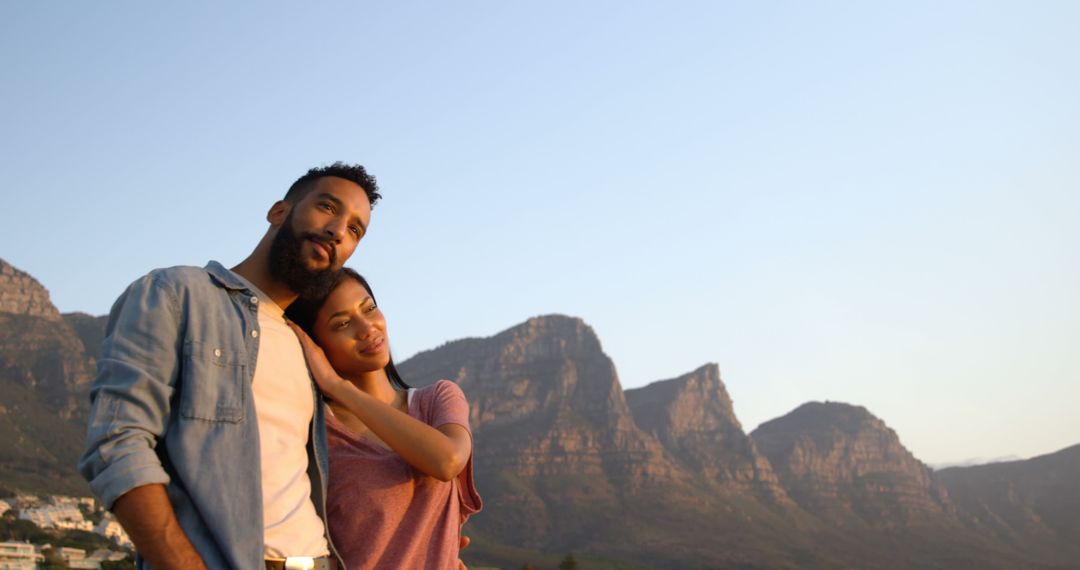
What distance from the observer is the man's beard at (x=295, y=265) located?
14.0 feet

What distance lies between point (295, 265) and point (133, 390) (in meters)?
1.06

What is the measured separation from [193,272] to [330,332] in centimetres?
97

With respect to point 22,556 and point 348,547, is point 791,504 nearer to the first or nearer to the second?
point 22,556

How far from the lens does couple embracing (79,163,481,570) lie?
335 centimetres

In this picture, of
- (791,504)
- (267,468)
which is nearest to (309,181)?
(267,468)

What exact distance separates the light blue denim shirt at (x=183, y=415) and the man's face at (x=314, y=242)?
1.71 feet

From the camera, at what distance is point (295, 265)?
4.26m

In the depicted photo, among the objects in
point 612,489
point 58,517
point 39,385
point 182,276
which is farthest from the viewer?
point 612,489

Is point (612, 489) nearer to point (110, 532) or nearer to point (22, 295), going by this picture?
point (110, 532)

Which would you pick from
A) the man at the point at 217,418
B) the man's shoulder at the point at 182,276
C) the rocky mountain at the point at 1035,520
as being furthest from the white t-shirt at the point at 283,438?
the rocky mountain at the point at 1035,520

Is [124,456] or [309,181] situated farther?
[309,181]

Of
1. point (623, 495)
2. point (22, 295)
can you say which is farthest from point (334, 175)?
point (22, 295)

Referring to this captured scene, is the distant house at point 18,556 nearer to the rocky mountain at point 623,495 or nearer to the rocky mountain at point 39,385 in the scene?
the rocky mountain at point 623,495

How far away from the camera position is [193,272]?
381 cm
